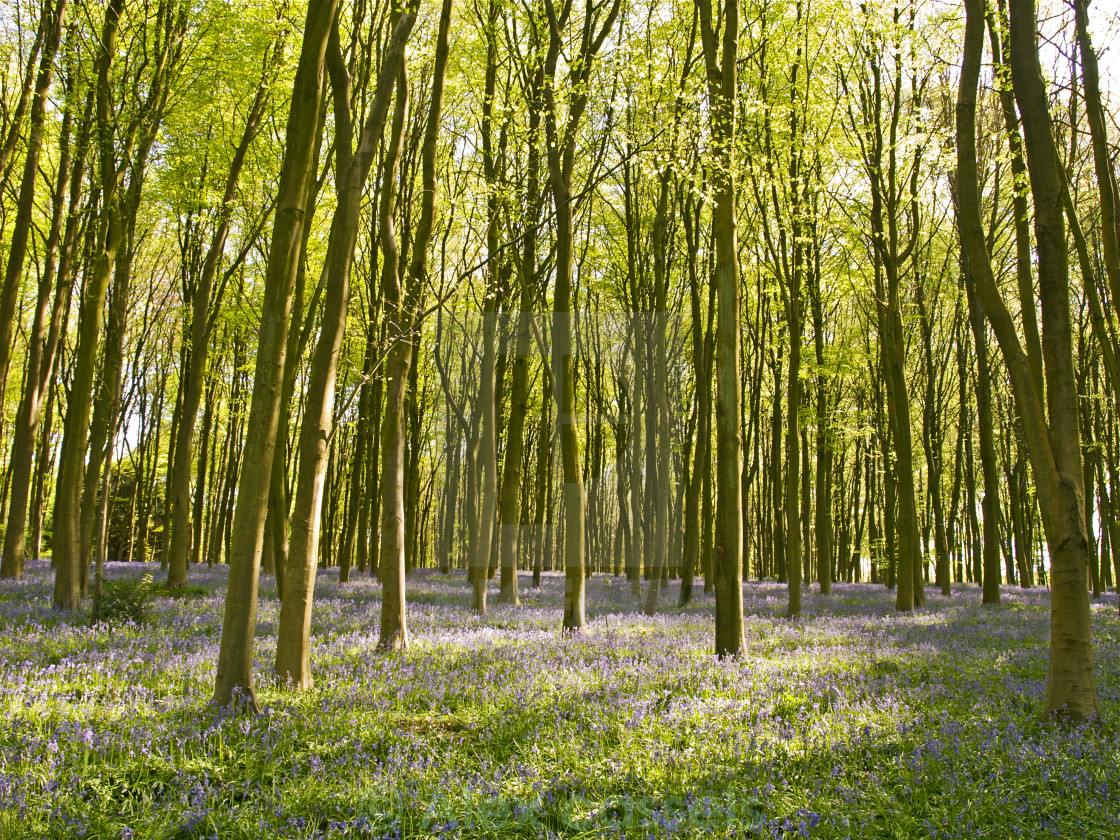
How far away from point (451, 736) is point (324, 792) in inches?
49.1

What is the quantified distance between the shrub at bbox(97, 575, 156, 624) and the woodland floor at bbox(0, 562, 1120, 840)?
685 mm

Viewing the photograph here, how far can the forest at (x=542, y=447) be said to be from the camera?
13.5 feet

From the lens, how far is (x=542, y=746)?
4762 mm

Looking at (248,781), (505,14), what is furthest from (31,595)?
(505,14)

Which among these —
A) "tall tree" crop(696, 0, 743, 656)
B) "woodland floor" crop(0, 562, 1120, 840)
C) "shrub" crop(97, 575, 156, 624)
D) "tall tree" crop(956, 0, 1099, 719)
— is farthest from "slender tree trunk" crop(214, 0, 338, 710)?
"tall tree" crop(956, 0, 1099, 719)

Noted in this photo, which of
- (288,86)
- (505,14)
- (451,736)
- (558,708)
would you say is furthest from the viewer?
(505,14)

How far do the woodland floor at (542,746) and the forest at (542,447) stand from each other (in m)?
0.04

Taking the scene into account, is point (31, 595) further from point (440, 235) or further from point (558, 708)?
point (440, 235)

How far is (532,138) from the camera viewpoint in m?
13.2

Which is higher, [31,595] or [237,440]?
[237,440]

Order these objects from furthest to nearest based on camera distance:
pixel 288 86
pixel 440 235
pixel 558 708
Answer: pixel 440 235 < pixel 288 86 < pixel 558 708

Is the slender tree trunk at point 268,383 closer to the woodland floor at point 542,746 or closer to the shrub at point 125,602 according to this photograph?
the woodland floor at point 542,746

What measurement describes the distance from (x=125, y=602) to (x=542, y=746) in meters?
7.56

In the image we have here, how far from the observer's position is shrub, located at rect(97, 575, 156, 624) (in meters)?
9.03
